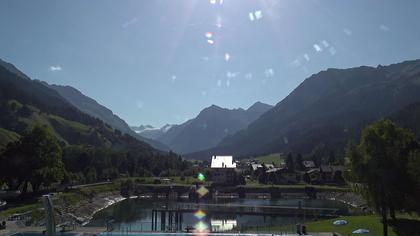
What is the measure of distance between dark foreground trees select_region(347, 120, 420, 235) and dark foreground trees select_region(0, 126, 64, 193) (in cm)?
6094

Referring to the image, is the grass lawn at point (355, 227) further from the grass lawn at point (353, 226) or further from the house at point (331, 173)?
the house at point (331, 173)

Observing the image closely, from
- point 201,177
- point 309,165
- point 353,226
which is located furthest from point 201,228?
point 309,165

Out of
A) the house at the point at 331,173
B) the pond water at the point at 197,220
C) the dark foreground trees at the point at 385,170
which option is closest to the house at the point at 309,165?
the house at the point at 331,173

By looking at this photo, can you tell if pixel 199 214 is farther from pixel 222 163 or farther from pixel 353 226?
pixel 222 163

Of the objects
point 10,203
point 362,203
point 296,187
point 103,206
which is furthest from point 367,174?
point 296,187

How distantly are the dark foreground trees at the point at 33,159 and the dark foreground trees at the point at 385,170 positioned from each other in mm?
60943

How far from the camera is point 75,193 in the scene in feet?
345

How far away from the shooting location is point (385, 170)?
1882 inches

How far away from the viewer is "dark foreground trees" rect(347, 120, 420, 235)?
47.8 m

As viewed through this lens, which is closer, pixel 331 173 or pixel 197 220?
pixel 197 220

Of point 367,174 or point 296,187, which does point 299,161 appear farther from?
point 367,174

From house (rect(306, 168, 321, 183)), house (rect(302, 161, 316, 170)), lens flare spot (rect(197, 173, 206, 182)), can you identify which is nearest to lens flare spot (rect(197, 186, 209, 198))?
lens flare spot (rect(197, 173, 206, 182))

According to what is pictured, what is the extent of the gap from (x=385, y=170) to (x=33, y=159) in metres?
65.5

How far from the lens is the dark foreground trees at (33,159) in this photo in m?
84.6
